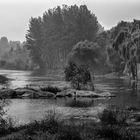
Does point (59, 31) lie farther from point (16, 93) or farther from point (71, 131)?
point (71, 131)

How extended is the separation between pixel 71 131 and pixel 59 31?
152 meters

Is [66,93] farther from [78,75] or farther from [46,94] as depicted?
[78,75]

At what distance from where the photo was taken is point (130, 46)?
329 ft

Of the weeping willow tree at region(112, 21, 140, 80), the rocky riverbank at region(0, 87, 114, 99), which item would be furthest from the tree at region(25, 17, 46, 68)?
the rocky riverbank at region(0, 87, 114, 99)

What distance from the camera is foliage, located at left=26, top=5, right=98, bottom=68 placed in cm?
16000

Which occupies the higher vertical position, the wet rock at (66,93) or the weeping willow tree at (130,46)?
the weeping willow tree at (130,46)

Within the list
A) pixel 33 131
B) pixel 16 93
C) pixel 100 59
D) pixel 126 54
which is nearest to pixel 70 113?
pixel 33 131

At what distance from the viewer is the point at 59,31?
167375 mm

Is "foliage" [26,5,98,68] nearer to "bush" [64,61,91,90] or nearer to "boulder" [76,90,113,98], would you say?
"bush" [64,61,91,90]

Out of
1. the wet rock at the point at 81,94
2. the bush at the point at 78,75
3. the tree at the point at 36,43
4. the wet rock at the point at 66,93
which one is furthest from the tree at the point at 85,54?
the wet rock at the point at 81,94

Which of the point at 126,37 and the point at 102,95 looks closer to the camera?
the point at 102,95

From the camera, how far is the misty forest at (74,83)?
64.8 ft

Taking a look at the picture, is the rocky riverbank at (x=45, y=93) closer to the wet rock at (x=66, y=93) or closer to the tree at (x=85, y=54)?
the wet rock at (x=66, y=93)

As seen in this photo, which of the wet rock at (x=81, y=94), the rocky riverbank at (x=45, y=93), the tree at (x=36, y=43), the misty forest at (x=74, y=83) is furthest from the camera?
the tree at (x=36, y=43)
